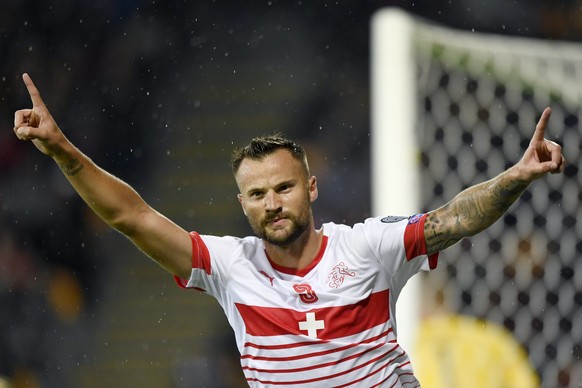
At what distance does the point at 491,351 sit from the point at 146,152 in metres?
5.81

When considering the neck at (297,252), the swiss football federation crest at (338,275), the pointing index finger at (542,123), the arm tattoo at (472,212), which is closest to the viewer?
the pointing index finger at (542,123)

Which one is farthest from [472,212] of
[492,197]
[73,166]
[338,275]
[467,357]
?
[467,357]

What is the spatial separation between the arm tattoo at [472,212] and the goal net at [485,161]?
4.17 ft

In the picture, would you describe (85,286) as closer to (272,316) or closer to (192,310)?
(192,310)

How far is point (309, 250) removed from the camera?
13.0 feet

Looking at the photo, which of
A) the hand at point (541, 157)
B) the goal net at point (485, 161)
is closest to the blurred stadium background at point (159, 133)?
the goal net at point (485, 161)

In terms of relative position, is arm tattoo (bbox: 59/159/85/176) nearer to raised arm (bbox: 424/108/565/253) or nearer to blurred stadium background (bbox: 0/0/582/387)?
raised arm (bbox: 424/108/565/253)

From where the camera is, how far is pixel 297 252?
395cm

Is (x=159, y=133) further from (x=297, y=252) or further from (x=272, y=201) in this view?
(x=272, y=201)

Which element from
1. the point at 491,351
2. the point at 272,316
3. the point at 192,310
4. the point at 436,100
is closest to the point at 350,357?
the point at 272,316

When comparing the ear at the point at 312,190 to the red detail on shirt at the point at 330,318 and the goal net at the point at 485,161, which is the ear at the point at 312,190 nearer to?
the red detail on shirt at the point at 330,318

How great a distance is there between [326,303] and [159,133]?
7.30 m

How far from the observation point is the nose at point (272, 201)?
3770mm

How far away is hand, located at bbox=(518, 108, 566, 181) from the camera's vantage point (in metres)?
3.42
